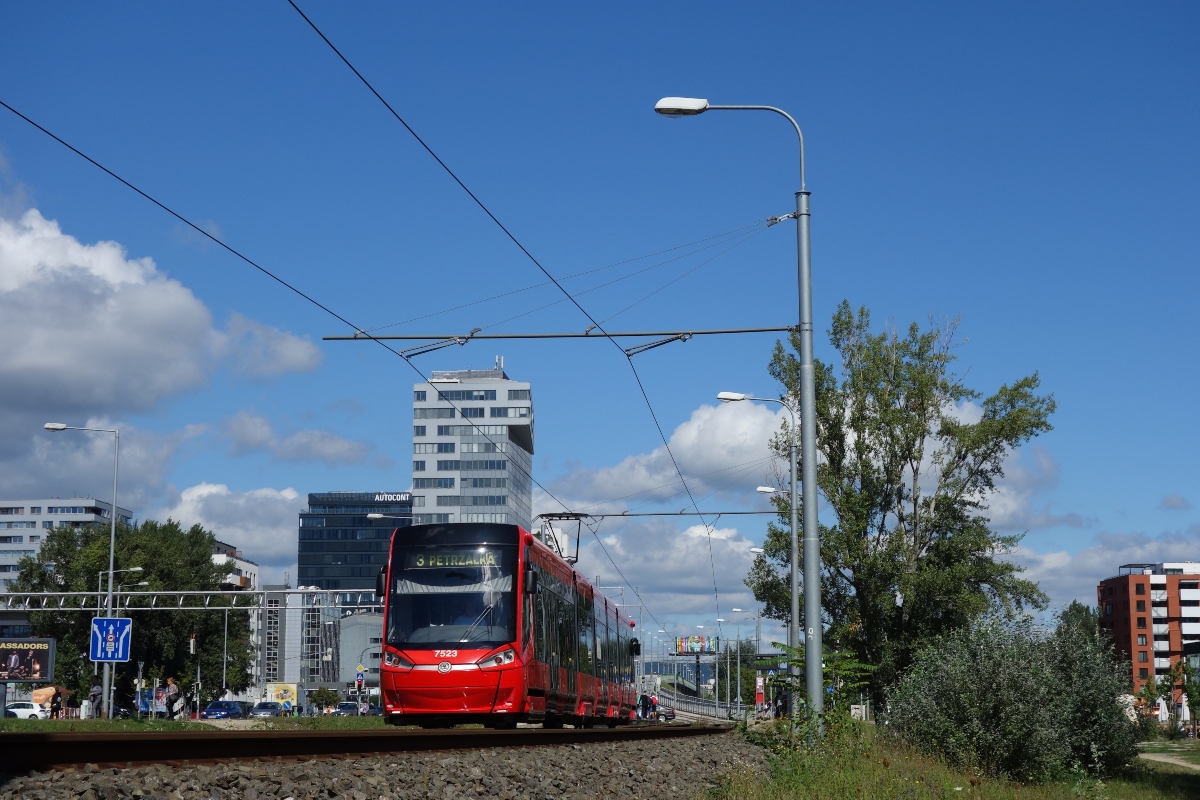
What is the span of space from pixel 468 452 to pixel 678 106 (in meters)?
167

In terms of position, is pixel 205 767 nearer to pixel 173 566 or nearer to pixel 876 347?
pixel 876 347

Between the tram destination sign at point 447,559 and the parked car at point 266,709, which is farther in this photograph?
the parked car at point 266,709

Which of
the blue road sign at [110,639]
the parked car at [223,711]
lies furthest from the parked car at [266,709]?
the blue road sign at [110,639]

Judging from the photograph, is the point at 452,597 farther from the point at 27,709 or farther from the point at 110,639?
the point at 27,709

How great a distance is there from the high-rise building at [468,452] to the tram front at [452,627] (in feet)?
517

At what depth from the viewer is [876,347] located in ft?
133

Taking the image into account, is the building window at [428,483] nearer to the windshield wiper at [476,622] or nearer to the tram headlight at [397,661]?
the windshield wiper at [476,622]

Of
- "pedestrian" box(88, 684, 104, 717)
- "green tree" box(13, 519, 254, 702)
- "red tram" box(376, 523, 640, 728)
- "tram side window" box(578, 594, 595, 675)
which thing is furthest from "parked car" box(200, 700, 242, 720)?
"red tram" box(376, 523, 640, 728)

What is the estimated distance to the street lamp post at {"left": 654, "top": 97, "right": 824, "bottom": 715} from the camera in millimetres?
16703

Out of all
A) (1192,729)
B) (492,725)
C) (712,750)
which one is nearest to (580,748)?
(712,750)

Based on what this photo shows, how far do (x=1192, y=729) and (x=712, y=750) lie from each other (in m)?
114

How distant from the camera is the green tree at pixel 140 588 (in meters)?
79.4

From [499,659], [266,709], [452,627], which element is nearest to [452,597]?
[452,627]

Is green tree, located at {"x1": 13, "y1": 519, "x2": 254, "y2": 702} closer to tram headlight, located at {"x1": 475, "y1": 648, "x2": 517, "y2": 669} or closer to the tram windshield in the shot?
the tram windshield
